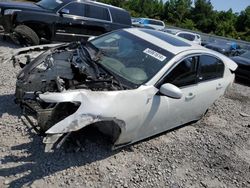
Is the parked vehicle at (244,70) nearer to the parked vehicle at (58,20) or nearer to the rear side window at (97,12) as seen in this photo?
the parked vehicle at (58,20)

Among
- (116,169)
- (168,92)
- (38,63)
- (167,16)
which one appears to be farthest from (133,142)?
(167,16)

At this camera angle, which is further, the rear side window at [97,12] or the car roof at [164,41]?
the rear side window at [97,12]

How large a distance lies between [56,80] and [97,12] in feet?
21.0

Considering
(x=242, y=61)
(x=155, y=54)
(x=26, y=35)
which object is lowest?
(x=242, y=61)

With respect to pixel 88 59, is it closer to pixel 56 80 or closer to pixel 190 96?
pixel 56 80

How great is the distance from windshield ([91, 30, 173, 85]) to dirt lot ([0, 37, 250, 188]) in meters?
1.03

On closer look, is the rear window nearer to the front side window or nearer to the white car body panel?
the white car body panel

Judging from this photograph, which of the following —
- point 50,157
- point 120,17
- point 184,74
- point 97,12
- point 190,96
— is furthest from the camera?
point 120,17

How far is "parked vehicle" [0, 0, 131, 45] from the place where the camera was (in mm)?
8453

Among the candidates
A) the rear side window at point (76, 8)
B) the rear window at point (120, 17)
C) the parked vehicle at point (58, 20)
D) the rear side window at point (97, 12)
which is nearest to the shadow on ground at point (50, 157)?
the parked vehicle at point (58, 20)

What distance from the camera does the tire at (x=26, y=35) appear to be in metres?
8.35

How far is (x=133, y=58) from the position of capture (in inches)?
181

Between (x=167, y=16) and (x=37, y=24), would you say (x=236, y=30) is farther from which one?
(x=37, y=24)

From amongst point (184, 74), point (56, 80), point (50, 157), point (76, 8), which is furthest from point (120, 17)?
point (50, 157)
